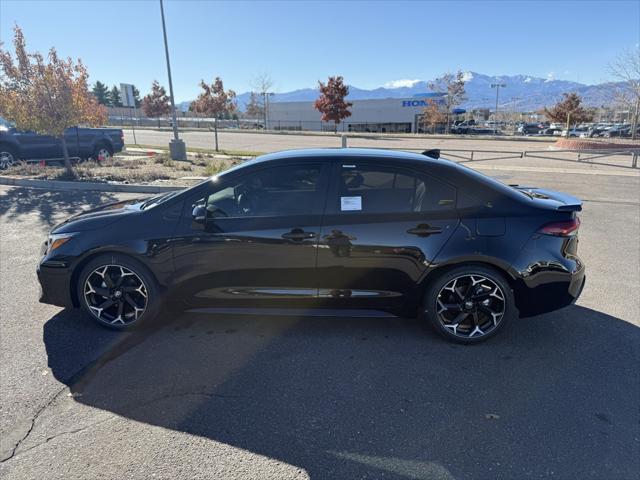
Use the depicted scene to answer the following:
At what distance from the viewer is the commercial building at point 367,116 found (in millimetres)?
58312

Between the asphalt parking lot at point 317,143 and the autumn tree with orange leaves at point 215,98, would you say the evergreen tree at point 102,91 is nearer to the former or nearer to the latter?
the asphalt parking lot at point 317,143

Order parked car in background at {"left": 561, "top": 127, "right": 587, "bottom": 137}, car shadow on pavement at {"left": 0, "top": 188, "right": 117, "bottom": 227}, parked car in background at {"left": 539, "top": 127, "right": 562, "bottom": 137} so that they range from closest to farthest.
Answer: car shadow on pavement at {"left": 0, "top": 188, "right": 117, "bottom": 227}, parked car in background at {"left": 561, "top": 127, "right": 587, "bottom": 137}, parked car in background at {"left": 539, "top": 127, "right": 562, "bottom": 137}

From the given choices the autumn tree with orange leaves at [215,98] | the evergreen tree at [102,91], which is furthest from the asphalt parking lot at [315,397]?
the evergreen tree at [102,91]

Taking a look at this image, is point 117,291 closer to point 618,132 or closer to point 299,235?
point 299,235

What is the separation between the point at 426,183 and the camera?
3527mm

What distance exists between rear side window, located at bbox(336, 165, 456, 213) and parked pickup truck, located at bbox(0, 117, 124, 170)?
40.5 feet

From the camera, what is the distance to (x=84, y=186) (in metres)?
11.0

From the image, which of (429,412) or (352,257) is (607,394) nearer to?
(429,412)

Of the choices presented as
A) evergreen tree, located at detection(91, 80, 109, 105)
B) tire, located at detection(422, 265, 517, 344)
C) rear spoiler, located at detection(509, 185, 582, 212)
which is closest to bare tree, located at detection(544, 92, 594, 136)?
rear spoiler, located at detection(509, 185, 582, 212)

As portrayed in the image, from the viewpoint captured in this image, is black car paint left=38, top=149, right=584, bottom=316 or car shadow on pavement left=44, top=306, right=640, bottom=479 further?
black car paint left=38, top=149, right=584, bottom=316

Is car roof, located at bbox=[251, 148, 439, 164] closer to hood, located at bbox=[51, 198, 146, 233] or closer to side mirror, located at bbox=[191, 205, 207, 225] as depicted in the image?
side mirror, located at bbox=[191, 205, 207, 225]

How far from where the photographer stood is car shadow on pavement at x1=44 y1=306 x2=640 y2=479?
239cm

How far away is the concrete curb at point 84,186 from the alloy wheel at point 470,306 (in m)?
8.52

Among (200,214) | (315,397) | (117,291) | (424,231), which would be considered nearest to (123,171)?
(117,291)
